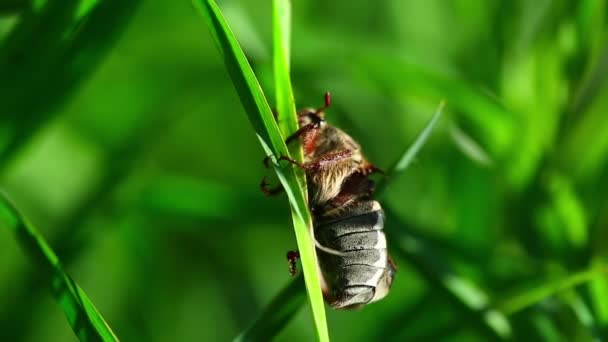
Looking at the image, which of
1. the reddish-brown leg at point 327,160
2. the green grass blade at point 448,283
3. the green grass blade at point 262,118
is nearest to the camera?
the green grass blade at point 262,118

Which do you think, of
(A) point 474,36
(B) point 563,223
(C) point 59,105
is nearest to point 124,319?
(C) point 59,105

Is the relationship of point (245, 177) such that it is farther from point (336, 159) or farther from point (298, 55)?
point (336, 159)

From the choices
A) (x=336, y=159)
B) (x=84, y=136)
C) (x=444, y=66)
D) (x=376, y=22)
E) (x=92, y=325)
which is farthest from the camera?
(x=376, y=22)

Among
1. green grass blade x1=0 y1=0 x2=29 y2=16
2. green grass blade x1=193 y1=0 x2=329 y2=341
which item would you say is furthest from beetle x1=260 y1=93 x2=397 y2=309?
green grass blade x1=0 y1=0 x2=29 y2=16

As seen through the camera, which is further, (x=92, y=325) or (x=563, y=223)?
Result: (x=563, y=223)

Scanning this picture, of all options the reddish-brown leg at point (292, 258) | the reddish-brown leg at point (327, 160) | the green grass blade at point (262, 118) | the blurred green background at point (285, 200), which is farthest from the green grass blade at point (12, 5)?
the reddish-brown leg at point (292, 258)

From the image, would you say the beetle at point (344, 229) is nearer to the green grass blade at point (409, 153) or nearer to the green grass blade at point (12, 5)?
the green grass blade at point (409, 153)
